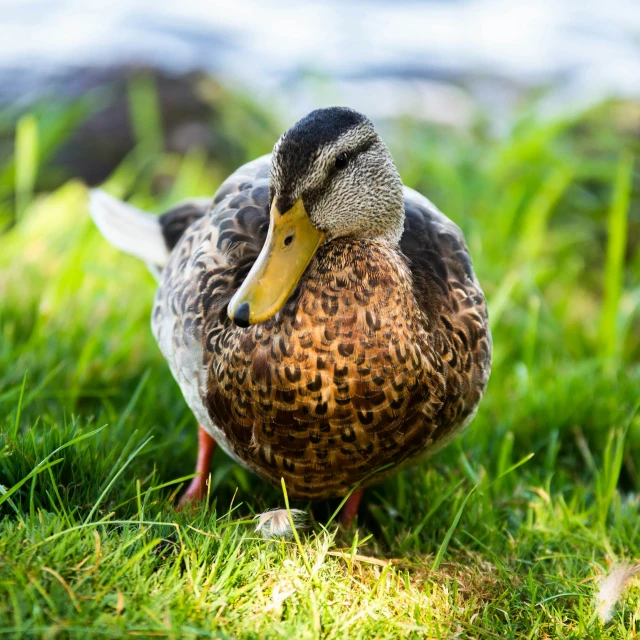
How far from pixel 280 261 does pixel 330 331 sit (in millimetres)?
220

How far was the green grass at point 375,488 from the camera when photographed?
1.84 metres

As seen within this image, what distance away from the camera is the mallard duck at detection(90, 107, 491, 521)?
2.10m

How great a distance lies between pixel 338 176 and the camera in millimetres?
2143

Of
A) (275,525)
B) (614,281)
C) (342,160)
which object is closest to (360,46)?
(614,281)

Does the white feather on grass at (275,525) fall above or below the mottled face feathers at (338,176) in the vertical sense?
below

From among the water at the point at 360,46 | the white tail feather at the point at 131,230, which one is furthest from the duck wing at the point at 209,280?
the water at the point at 360,46

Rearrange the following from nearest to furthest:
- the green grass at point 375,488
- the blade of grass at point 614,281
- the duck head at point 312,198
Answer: the green grass at point 375,488, the duck head at point 312,198, the blade of grass at point 614,281

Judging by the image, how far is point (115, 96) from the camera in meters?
5.94

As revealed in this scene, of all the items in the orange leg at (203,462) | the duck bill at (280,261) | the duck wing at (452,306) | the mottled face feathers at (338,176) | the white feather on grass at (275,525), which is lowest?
the orange leg at (203,462)

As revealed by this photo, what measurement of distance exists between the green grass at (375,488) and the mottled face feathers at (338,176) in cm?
78

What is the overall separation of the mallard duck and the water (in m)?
4.08

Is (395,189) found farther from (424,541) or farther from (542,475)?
(542,475)

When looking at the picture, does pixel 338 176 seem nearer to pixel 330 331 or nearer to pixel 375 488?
pixel 330 331

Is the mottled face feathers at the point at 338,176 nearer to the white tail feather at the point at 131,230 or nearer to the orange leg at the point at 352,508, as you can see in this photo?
the orange leg at the point at 352,508
